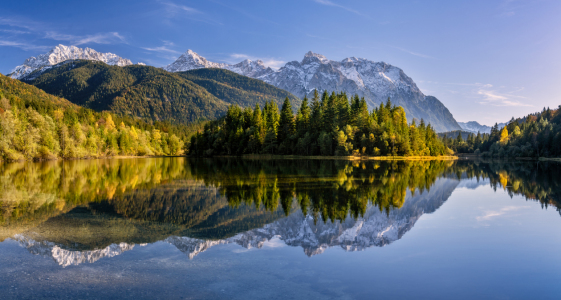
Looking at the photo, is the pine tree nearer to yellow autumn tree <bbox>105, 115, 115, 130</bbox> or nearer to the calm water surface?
yellow autumn tree <bbox>105, 115, 115, 130</bbox>

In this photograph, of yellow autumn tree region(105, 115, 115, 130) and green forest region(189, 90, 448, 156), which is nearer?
green forest region(189, 90, 448, 156)

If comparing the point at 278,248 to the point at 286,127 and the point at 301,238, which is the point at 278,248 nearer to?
the point at 301,238

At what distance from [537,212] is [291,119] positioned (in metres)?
87.2

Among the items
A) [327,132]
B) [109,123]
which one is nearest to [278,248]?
[327,132]

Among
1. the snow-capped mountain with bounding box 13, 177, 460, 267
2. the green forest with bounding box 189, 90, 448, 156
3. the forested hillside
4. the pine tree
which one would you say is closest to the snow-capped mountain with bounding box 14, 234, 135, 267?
the snow-capped mountain with bounding box 13, 177, 460, 267

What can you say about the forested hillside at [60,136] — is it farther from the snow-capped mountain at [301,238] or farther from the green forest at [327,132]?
the snow-capped mountain at [301,238]

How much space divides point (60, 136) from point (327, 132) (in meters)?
78.6

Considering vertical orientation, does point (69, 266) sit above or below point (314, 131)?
below

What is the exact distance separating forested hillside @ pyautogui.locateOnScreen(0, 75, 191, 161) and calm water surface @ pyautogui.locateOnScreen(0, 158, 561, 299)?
67.5 m

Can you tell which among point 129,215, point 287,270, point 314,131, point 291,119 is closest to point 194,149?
point 291,119

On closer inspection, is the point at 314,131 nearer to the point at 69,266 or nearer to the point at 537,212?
the point at 537,212

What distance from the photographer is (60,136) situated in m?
91.1

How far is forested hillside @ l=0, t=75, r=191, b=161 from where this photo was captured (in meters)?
73.3

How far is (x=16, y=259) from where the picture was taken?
10.6 metres
